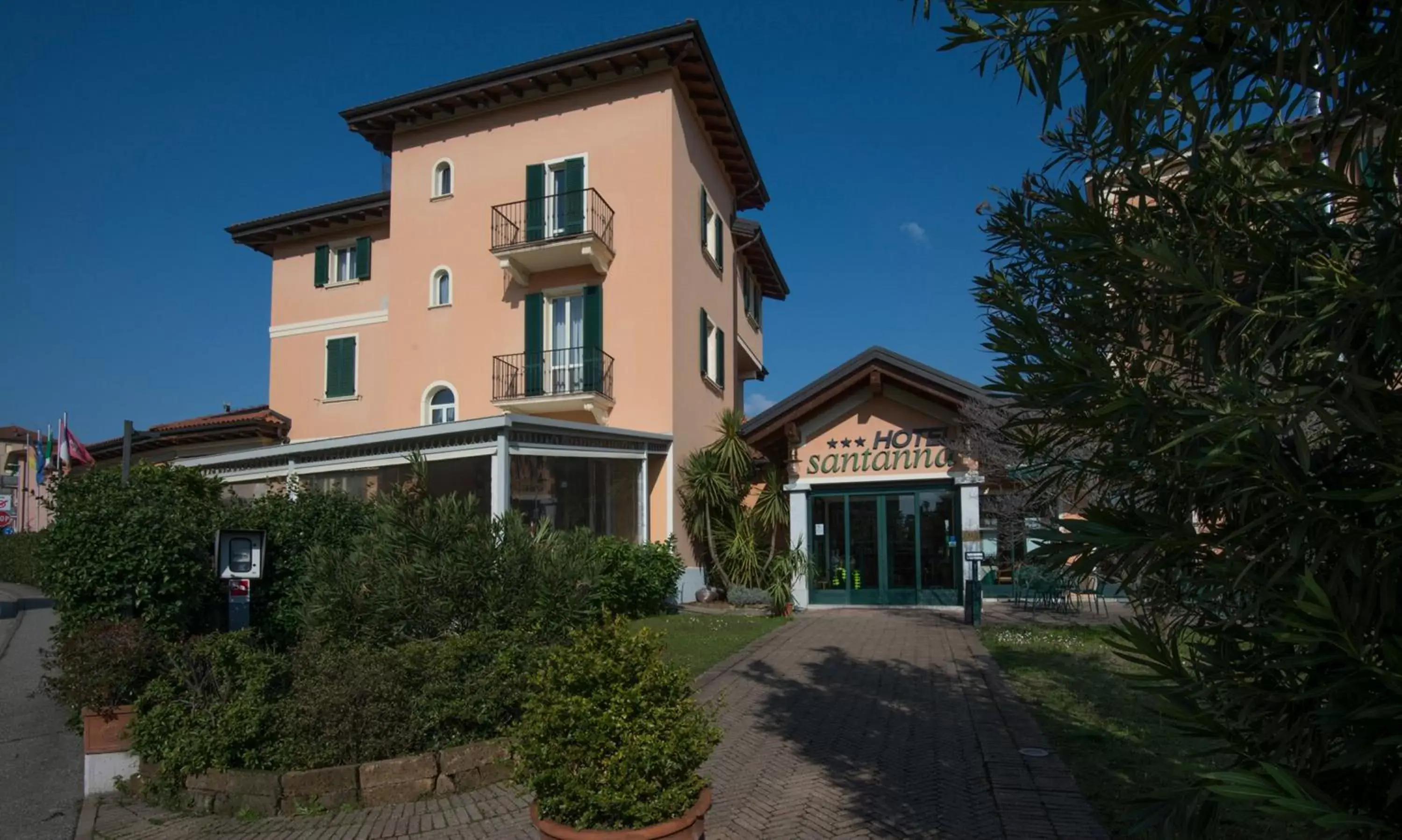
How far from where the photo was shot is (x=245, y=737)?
616 centimetres

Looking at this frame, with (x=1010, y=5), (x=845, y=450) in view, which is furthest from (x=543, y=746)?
(x=845, y=450)

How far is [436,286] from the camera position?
20391mm

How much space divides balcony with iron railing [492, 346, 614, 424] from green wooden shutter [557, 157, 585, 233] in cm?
266

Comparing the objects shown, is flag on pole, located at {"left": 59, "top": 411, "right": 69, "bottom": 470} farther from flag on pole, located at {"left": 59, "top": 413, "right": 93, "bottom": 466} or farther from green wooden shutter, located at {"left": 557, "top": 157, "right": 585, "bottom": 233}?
green wooden shutter, located at {"left": 557, "top": 157, "right": 585, "bottom": 233}

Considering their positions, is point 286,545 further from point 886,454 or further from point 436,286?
point 436,286

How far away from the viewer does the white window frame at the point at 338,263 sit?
76.9 feet


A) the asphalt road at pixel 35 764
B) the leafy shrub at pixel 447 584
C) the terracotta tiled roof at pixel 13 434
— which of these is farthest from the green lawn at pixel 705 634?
the terracotta tiled roof at pixel 13 434

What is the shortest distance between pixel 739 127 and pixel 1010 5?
19957 mm

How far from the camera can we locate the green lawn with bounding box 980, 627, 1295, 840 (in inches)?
183

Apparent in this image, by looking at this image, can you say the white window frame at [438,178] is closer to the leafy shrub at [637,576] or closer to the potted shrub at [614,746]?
the leafy shrub at [637,576]

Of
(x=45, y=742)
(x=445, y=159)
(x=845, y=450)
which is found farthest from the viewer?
(x=445, y=159)

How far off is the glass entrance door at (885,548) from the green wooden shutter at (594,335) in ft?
17.1

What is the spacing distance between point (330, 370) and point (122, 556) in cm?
1627

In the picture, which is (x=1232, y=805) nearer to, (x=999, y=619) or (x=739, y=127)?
(x=999, y=619)
